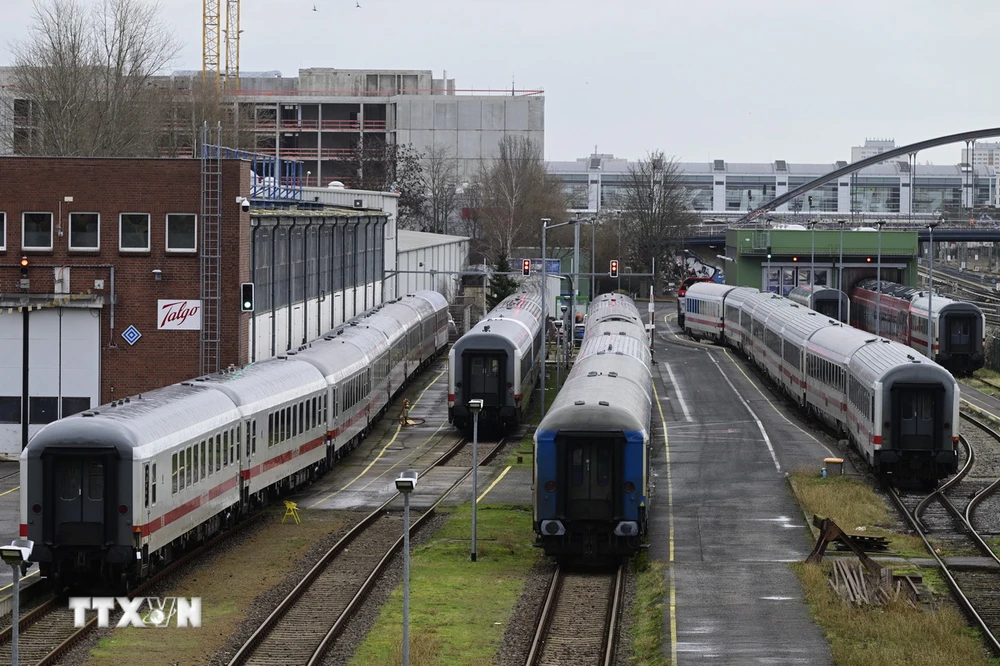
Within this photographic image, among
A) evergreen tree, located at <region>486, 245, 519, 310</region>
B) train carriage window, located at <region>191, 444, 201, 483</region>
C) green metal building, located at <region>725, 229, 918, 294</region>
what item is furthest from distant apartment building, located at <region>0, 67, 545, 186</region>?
train carriage window, located at <region>191, 444, 201, 483</region>

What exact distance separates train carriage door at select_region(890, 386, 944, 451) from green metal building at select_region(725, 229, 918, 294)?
180 feet

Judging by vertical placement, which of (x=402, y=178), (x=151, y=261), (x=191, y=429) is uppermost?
(x=402, y=178)

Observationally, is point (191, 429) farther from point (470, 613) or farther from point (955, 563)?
point (955, 563)

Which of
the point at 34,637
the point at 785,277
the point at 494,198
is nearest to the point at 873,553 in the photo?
the point at 34,637

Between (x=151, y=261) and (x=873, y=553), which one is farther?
(x=151, y=261)

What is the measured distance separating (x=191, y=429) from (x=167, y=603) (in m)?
3.72

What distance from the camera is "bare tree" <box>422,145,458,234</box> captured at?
411 feet

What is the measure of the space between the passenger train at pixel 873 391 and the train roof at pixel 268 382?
13.9m

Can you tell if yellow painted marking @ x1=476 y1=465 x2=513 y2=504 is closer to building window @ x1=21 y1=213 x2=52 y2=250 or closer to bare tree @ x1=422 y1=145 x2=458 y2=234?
building window @ x1=21 y1=213 x2=52 y2=250

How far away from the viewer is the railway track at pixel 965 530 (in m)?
23.1

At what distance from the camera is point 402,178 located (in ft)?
398

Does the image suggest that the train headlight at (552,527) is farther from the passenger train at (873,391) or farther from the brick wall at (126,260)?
the brick wall at (126,260)

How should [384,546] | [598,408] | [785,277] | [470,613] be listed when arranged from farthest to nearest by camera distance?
[785,277] < [384,546] < [598,408] < [470,613]

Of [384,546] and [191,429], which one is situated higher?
[191,429]
